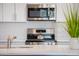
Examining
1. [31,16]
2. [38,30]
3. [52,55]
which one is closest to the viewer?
[52,55]

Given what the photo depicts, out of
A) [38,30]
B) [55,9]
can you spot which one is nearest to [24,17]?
[38,30]

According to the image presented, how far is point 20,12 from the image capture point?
3.91 m

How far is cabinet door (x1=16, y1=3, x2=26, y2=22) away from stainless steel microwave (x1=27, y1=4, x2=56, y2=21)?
0.46 ft

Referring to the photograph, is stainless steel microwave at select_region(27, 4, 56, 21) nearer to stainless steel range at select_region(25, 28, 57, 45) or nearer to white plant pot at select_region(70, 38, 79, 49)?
stainless steel range at select_region(25, 28, 57, 45)

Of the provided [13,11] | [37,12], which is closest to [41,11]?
[37,12]

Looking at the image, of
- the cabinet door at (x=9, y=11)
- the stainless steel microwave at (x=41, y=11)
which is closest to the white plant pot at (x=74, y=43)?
the stainless steel microwave at (x=41, y=11)

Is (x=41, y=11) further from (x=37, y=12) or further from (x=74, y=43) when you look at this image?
(x=74, y=43)

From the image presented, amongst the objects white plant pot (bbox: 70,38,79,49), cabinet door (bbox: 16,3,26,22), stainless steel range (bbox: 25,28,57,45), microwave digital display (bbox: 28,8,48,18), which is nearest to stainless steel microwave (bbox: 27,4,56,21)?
microwave digital display (bbox: 28,8,48,18)

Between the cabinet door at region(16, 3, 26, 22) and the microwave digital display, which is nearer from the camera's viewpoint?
the microwave digital display

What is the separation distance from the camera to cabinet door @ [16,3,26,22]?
3904 millimetres

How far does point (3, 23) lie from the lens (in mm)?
4129

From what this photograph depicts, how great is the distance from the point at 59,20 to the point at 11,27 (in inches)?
44.0

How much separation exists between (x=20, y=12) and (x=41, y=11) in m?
0.47

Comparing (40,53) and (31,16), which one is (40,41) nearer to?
(31,16)
